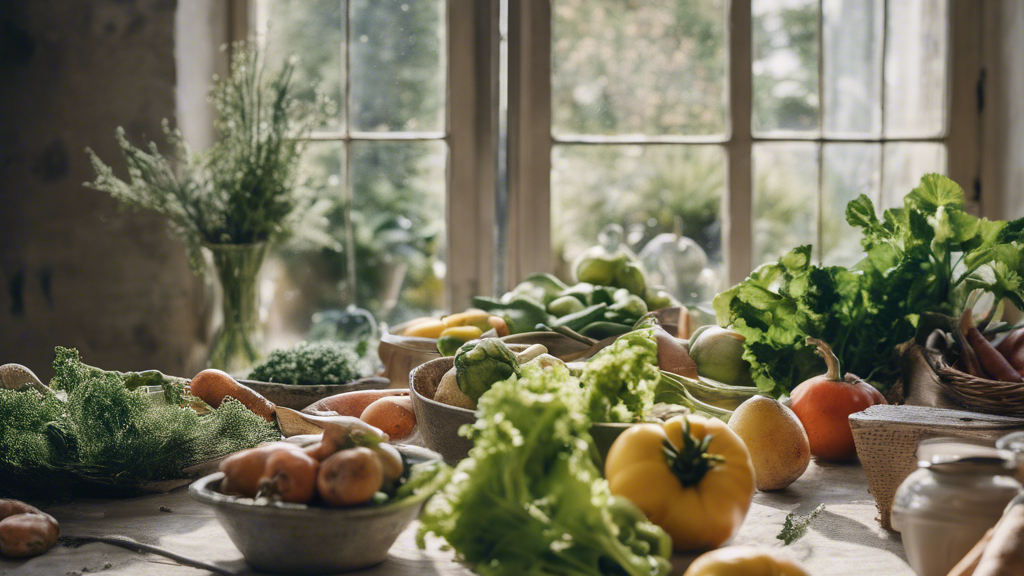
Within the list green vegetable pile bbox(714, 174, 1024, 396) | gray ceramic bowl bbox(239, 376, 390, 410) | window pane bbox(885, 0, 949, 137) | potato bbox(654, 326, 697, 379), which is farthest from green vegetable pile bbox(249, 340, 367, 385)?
window pane bbox(885, 0, 949, 137)

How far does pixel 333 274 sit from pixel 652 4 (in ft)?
3.68

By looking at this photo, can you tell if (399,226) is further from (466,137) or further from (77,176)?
(77,176)

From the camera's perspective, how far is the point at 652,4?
2043mm

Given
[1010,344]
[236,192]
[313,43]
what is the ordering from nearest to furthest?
[1010,344]
[236,192]
[313,43]

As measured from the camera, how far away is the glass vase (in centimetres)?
173

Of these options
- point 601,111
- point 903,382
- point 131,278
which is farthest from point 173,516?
point 601,111

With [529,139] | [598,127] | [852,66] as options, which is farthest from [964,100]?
[529,139]

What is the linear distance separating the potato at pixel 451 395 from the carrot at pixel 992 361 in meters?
0.74

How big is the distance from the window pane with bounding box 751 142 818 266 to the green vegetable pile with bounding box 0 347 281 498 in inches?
61.4

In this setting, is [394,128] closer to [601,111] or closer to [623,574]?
A: [601,111]

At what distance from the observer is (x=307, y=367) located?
140 centimetres

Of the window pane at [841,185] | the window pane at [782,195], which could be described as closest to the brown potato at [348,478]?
the window pane at [782,195]

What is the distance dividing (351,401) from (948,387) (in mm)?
864

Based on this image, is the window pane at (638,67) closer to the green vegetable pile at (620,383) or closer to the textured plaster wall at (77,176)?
the textured plaster wall at (77,176)
